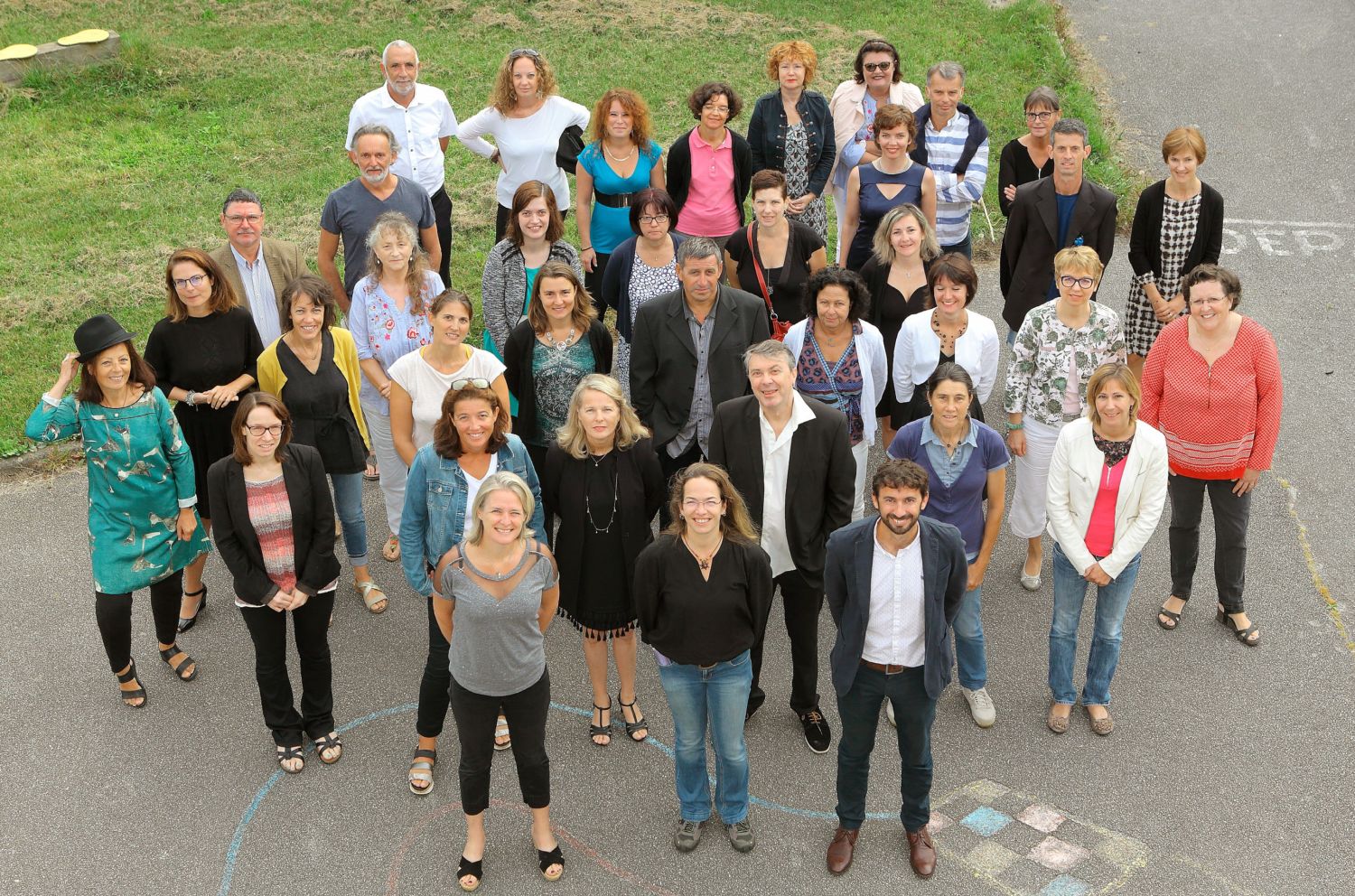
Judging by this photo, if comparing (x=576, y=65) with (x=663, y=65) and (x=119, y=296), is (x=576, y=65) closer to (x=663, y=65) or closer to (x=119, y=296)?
(x=663, y=65)

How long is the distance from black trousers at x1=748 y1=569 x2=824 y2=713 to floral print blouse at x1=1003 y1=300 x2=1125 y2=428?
1858 mm

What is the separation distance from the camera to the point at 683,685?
556 centimetres

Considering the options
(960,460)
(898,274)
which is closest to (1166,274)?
(898,274)

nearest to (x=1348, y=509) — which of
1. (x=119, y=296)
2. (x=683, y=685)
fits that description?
(x=683, y=685)

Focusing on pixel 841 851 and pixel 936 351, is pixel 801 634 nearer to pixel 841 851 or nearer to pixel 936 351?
pixel 841 851

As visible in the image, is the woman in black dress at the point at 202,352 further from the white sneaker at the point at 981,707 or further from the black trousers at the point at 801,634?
the white sneaker at the point at 981,707

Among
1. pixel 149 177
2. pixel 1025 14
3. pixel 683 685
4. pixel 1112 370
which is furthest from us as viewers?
pixel 1025 14

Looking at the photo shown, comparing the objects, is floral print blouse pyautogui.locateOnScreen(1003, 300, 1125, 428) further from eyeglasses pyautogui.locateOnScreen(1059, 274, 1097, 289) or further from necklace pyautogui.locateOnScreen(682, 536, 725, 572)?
necklace pyautogui.locateOnScreen(682, 536, 725, 572)

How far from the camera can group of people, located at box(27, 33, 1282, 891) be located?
548 cm

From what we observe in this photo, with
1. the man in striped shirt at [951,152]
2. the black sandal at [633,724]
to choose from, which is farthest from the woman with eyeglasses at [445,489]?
the man in striped shirt at [951,152]

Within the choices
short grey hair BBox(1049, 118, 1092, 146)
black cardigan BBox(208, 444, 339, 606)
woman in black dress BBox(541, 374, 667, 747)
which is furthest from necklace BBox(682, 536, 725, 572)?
short grey hair BBox(1049, 118, 1092, 146)

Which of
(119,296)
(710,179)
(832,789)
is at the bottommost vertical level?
(832,789)

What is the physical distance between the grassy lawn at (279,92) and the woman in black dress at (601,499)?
5.32 metres

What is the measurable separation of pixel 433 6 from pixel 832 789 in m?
15.3
